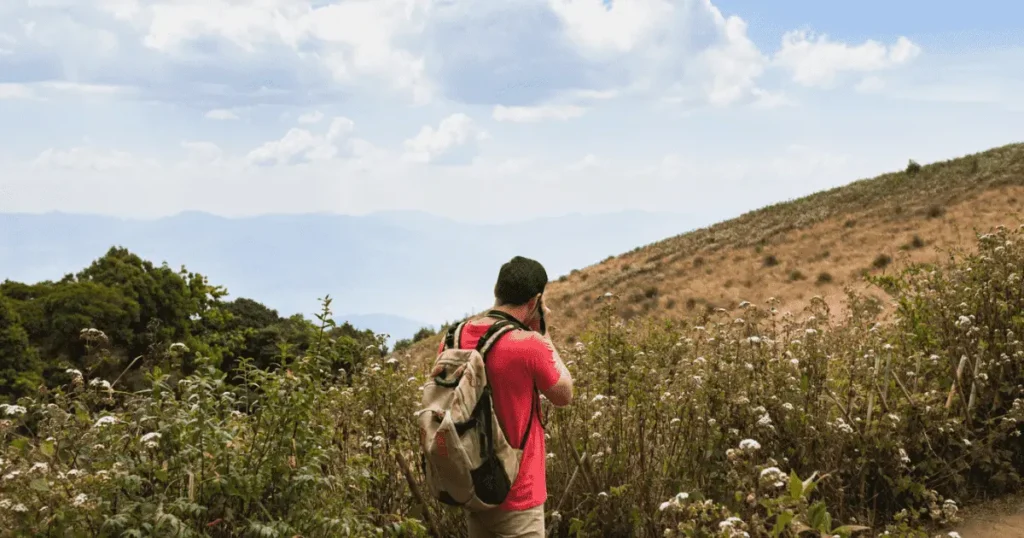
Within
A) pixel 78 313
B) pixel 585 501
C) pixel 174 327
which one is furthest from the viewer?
pixel 174 327

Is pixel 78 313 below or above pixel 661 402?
above

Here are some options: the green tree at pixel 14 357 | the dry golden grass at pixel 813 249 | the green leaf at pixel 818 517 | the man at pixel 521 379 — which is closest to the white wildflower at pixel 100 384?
the man at pixel 521 379

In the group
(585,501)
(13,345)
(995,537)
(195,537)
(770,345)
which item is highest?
(13,345)

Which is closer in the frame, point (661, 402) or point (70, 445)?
point (70, 445)

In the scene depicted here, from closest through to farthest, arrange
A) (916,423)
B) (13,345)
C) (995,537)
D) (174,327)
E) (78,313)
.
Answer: (995,537)
(916,423)
(13,345)
(78,313)
(174,327)

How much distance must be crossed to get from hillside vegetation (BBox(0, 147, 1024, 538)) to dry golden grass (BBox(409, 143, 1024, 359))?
53.2 ft

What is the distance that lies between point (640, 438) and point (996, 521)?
267 centimetres

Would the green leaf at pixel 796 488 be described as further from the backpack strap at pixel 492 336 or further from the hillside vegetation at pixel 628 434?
the backpack strap at pixel 492 336

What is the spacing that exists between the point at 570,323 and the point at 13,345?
1954 cm

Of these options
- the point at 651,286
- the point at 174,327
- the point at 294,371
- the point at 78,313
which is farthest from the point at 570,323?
the point at 294,371

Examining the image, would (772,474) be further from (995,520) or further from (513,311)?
(995,520)

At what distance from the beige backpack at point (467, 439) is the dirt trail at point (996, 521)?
369cm

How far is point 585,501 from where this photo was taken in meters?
5.44

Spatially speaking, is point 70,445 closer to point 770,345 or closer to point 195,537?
point 195,537
